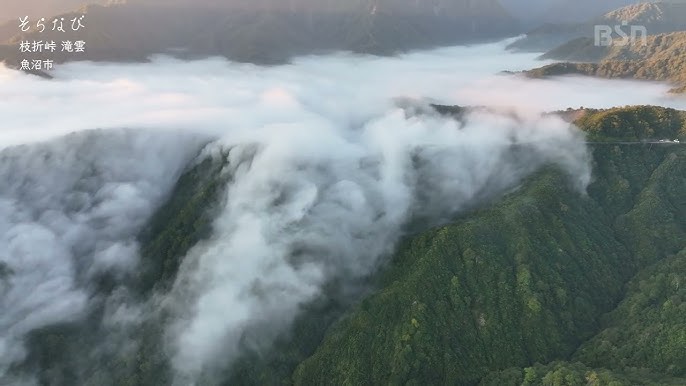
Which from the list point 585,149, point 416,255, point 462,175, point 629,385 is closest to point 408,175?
point 462,175

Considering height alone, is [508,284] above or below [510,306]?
above

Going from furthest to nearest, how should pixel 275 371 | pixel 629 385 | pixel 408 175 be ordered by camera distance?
1. pixel 408 175
2. pixel 275 371
3. pixel 629 385

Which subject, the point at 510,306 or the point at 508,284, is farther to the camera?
the point at 508,284

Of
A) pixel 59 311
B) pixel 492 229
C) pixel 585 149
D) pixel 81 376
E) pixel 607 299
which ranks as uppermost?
pixel 585 149

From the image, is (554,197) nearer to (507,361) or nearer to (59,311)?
(507,361)

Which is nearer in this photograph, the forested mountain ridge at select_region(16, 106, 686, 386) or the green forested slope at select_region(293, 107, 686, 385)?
the forested mountain ridge at select_region(16, 106, 686, 386)

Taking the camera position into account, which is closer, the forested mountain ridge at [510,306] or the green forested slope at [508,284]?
the forested mountain ridge at [510,306]

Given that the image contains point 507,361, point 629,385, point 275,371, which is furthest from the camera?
point 275,371

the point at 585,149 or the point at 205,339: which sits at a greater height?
the point at 585,149
